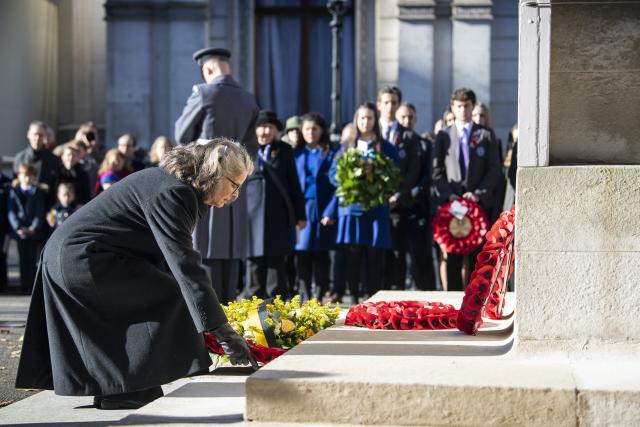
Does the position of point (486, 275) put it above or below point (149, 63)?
below

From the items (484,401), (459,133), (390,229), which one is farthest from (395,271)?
(484,401)

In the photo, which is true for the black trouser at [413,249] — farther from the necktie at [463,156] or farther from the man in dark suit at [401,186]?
the necktie at [463,156]

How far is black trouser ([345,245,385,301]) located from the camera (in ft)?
39.1

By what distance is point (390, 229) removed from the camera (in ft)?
39.8

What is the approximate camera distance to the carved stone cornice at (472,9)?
19125 mm

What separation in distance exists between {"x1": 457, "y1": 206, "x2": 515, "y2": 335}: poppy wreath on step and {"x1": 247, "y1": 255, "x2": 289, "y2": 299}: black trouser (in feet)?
15.1

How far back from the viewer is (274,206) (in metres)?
11.9

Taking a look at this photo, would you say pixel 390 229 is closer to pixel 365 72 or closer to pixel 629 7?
pixel 629 7

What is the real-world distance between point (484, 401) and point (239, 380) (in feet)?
5.70

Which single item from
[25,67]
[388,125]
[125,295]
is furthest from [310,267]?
[25,67]

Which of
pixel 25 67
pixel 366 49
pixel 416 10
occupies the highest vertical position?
pixel 416 10

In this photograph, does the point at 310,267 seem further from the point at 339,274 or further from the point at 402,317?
the point at 402,317

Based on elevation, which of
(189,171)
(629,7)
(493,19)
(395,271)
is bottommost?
(395,271)

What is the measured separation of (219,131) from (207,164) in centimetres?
381
